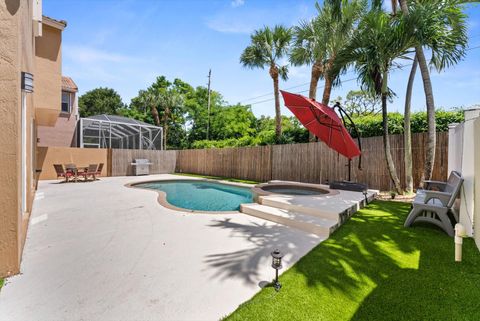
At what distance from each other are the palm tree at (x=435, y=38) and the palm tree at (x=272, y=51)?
21.5 ft

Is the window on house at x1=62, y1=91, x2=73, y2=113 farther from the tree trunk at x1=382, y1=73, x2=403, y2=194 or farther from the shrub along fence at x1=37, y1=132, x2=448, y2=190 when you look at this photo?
the tree trunk at x1=382, y1=73, x2=403, y2=194

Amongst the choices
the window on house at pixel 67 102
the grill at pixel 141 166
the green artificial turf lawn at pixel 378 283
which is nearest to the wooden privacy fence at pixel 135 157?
the grill at pixel 141 166

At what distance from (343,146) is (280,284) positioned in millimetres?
5305

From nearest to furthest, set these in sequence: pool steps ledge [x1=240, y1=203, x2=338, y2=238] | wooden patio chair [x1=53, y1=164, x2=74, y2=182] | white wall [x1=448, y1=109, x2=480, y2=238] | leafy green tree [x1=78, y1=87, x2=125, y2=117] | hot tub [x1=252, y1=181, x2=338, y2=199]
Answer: white wall [x1=448, y1=109, x2=480, y2=238] < pool steps ledge [x1=240, y1=203, x2=338, y2=238] < hot tub [x1=252, y1=181, x2=338, y2=199] < wooden patio chair [x1=53, y1=164, x2=74, y2=182] < leafy green tree [x1=78, y1=87, x2=125, y2=117]

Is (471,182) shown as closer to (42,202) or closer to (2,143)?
(2,143)

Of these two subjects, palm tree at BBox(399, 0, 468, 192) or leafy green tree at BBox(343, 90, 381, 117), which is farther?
leafy green tree at BBox(343, 90, 381, 117)

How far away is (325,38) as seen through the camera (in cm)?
899

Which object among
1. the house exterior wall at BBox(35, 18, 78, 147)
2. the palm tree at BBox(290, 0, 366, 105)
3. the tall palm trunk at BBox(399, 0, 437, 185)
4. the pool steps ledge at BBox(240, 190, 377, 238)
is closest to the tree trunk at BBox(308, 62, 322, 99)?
the palm tree at BBox(290, 0, 366, 105)

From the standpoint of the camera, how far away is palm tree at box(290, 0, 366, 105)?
26.9 ft

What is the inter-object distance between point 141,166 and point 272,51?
1096 cm

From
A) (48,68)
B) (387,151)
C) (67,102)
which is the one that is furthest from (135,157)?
(387,151)

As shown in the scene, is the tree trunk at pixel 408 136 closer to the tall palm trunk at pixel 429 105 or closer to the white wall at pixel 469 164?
the tall palm trunk at pixel 429 105

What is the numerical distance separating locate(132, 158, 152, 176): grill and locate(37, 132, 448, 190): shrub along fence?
298 millimetres

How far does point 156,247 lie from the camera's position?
3484 mm
